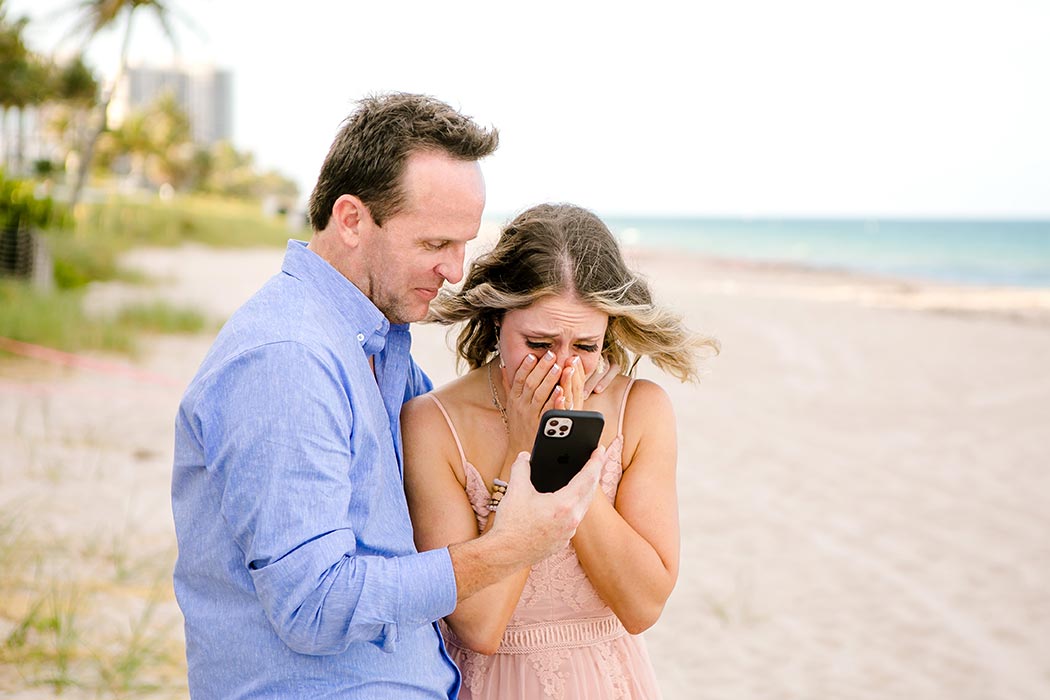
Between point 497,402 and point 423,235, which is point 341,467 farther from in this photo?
point 497,402

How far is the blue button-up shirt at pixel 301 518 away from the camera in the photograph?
1.98m

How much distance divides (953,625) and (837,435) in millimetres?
5144

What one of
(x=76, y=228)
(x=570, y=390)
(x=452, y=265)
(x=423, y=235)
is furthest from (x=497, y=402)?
(x=76, y=228)

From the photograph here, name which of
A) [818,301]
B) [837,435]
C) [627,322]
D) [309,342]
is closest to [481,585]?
[309,342]

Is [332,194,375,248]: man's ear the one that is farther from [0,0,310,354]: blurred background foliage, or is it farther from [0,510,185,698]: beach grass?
[0,0,310,354]: blurred background foliage

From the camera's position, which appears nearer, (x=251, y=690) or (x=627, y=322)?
(x=251, y=690)

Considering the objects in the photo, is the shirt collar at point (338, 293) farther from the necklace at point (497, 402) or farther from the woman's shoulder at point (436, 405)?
the necklace at point (497, 402)

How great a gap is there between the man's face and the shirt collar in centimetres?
9

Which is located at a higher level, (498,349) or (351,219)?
(351,219)

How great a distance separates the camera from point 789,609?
6797 millimetres

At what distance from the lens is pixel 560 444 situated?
2352 mm

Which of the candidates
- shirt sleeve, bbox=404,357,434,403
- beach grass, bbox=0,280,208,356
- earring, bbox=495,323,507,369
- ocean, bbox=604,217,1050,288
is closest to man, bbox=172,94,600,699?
shirt sleeve, bbox=404,357,434,403

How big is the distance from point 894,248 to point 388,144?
271 ft

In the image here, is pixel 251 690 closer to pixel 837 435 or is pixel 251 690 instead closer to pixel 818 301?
pixel 837 435
